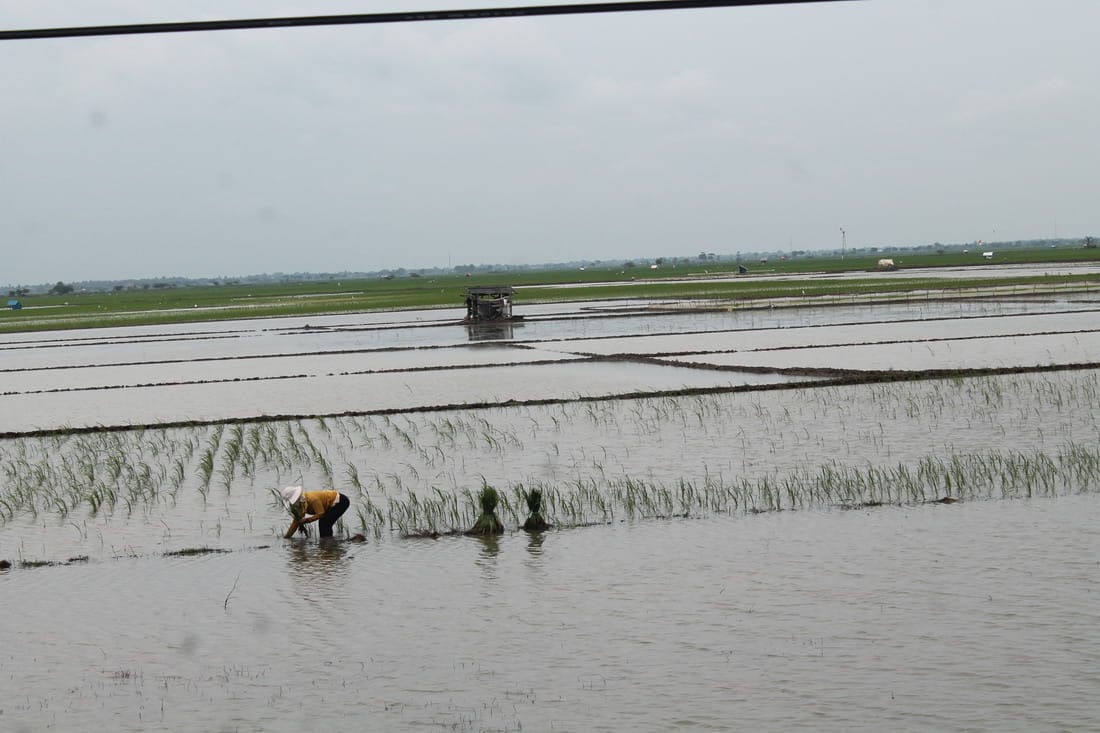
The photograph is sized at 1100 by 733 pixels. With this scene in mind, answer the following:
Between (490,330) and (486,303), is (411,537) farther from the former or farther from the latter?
(486,303)

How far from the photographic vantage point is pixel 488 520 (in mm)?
10484

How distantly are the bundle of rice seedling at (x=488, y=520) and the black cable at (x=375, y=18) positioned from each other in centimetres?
643

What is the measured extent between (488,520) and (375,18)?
21.6ft

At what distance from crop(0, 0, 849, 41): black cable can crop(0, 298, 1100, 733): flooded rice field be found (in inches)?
136

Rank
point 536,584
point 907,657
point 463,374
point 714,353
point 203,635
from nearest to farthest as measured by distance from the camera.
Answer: point 907,657
point 203,635
point 536,584
point 463,374
point 714,353

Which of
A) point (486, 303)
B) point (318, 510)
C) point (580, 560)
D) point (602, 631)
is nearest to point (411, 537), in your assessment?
point (318, 510)

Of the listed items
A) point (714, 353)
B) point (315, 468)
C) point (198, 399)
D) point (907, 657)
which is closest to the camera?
point (907, 657)

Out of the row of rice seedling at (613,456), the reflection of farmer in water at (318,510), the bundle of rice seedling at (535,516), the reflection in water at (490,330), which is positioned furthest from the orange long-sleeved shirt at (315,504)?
the reflection in water at (490,330)

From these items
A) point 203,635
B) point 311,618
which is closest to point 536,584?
point 311,618

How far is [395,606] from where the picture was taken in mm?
8367

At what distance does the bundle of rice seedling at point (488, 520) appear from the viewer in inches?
412

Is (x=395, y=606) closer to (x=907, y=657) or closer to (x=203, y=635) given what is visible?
(x=203, y=635)

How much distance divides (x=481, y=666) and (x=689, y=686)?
1.25 meters

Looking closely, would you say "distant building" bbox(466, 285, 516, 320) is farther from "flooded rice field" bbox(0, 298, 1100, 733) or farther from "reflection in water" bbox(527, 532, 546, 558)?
"reflection in water" bbox(527, 532, 546, 558)
